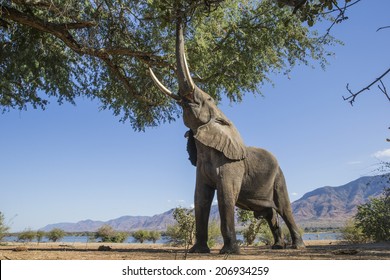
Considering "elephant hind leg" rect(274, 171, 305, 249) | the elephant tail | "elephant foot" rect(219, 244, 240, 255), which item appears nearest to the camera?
"elephant foot" rect(219, 244, 240, 255)

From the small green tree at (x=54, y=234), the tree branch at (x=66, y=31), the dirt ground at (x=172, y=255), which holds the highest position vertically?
the tree branch at (x=66, y=31)

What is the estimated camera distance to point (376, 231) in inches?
832

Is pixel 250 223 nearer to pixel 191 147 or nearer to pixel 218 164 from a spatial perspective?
pixel 191 147

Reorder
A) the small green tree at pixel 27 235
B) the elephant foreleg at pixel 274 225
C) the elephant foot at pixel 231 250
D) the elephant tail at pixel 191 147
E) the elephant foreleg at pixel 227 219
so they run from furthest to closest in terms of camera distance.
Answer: the small green tree at pixel 27 235
the elephant foreleg at pixel 274 225
the elephant tail at pixel 191 147
the elephant foreleg at pixel 227 219
the elephant foot at pixel 231 250

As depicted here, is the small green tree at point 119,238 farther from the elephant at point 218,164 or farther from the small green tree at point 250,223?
the elephant at point 218,164

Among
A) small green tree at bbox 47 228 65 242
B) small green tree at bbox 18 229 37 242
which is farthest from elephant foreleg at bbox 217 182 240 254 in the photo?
small green tree at bbox 47 228 65 242

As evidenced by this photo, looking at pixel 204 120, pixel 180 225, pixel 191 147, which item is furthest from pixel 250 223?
pixel 204 120

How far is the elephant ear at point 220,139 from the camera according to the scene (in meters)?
9.77

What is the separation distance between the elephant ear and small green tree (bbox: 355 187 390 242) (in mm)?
12574

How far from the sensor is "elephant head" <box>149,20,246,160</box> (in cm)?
981

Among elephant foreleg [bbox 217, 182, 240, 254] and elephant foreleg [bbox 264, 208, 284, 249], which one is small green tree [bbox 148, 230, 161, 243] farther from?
elephant foreleg [bbox 217, 182, 240, 254]

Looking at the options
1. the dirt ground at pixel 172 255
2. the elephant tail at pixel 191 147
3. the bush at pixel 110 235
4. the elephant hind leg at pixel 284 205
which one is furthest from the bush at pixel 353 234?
the bush at pixel 110 235

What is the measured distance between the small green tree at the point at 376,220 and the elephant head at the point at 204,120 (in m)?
12.7

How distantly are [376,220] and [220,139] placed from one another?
1411 centimetres
